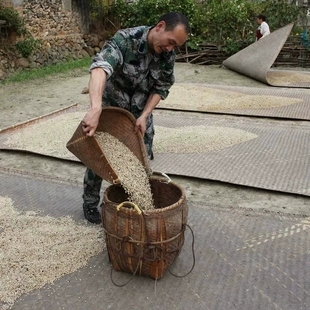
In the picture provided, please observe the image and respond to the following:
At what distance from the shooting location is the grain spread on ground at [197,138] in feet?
12.1

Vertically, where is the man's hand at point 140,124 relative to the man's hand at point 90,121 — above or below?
below

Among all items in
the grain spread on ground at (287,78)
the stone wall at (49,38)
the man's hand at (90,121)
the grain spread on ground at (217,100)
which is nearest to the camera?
the man's hand at (90,121)

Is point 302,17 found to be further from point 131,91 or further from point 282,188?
point 131,91

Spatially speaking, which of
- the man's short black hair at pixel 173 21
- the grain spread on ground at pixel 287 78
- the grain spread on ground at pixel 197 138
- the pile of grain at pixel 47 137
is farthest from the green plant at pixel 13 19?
the man's short black hair at pixel 173 21

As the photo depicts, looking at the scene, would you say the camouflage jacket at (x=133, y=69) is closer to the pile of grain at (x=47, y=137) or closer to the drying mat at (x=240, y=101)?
the pile of grain at (x=47, y=137)

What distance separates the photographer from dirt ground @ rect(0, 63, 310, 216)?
9.07ft

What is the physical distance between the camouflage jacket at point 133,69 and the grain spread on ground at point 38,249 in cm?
73

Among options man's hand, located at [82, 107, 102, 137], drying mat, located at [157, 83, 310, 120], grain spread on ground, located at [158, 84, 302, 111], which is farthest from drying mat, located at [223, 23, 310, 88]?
man's hand, located at [82, 107, 102, 137]

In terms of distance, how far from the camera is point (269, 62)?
708cm

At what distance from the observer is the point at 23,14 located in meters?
8.62

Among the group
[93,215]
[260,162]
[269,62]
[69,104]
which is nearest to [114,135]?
[93,215]

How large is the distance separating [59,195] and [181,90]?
375 cm

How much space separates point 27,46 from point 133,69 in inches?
277

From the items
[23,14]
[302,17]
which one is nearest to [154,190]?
[23,14]
